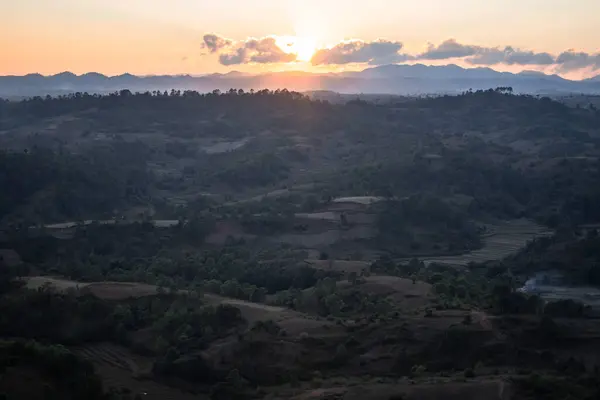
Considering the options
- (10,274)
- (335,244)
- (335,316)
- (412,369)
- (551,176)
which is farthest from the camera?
(551,176)

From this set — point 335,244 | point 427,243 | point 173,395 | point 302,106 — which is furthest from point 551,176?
point 173,395

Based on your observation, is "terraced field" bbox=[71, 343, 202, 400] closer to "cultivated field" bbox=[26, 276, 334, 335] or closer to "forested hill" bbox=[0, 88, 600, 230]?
"cultivated field" bbox=[26, 276, 334, 335]

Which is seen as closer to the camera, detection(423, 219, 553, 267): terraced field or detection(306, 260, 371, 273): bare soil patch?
detection(306, 260, 371, 273): bare soil patch

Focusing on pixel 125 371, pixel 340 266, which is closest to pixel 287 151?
pixel 340 266

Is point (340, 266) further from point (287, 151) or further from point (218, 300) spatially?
point (287, 151)

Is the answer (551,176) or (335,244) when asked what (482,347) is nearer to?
(335,244)

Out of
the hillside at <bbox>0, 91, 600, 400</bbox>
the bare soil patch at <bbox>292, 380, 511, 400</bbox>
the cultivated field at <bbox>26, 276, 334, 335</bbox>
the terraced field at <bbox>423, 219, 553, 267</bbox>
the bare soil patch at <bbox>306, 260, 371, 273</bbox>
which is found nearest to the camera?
the bare soil patch at <bbox>292, 380, 511, 400</bbox>

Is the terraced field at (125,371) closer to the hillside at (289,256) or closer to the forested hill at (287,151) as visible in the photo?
the hillside at (289,256)

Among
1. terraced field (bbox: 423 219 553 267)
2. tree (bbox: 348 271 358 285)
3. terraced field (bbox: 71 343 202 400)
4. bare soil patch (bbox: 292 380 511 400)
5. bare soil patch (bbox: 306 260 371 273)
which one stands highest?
bare soil patch (bbox: 292 380 511 400)

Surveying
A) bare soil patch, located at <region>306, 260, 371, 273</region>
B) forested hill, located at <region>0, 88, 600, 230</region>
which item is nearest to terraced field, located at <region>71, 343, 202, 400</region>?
bare soil patch, located at <region>306, 260, 371, 273</region>
